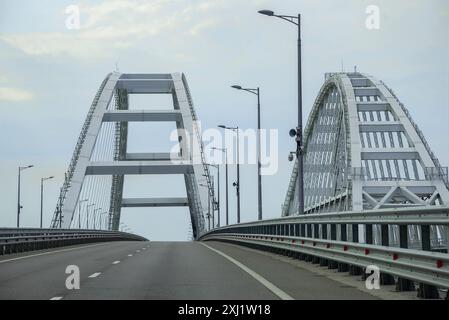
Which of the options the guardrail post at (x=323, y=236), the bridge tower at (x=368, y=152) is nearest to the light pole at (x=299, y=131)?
the guardrail post at (x=323, y=236)

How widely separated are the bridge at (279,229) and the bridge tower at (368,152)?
0.40 feet

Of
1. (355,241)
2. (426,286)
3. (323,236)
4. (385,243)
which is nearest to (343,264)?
(355,241)

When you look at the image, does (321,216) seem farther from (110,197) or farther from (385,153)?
(110,197)

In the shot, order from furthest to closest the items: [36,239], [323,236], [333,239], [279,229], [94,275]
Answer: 1. [36,239]
2. [279,229]
3. [323,236]
4. [333,239]
5. [94,275]

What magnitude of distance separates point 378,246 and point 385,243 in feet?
0.72

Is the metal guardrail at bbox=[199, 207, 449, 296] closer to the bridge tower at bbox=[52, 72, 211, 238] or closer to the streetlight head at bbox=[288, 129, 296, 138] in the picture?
the streetlight head at bbox=[288, 129, 296, 138]

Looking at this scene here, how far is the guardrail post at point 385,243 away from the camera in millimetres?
12938

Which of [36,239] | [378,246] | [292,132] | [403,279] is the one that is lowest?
[36,239]

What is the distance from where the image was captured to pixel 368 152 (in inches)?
2527

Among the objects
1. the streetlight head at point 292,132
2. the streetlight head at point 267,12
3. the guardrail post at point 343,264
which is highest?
the streetlight head at point 267,12

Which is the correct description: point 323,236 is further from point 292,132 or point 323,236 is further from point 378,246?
point 292,132

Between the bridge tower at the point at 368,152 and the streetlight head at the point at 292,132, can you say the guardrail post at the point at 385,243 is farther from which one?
the bridge tower at the point at 368,152

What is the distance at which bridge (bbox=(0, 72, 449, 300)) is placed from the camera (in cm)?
1214
